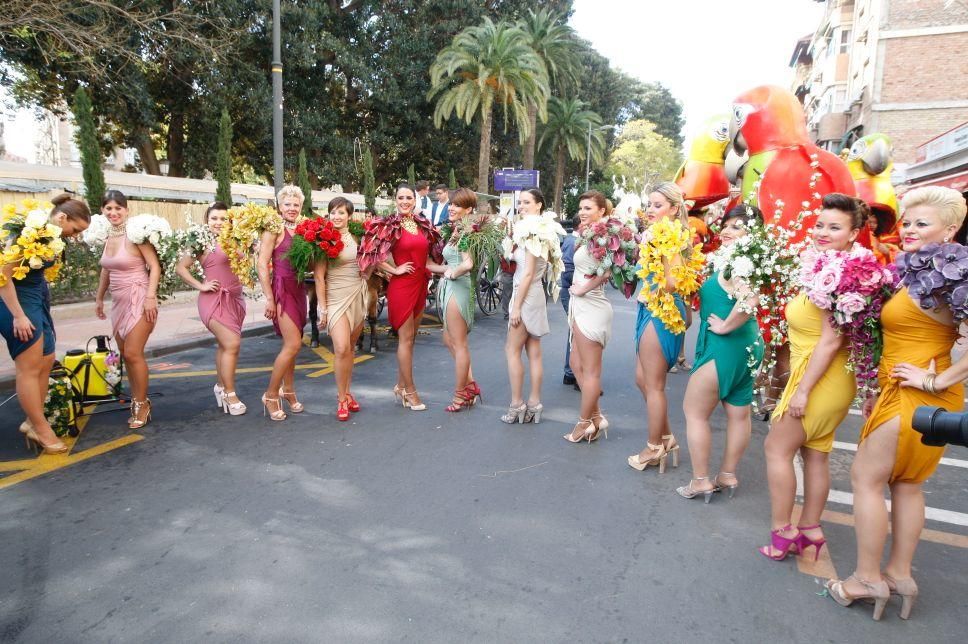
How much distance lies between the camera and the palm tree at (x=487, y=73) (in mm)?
24125

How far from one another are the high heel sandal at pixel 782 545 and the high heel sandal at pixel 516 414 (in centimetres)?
250

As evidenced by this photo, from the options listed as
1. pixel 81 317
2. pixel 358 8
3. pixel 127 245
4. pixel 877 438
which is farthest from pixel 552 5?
pixel 877 438

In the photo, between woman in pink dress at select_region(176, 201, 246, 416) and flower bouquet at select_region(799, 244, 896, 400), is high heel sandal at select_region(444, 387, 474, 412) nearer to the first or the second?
woman in pink dress at select_region(176, 201, 246, 416)

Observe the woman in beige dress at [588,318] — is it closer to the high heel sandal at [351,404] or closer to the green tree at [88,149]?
the high heel sandal at [351,404]

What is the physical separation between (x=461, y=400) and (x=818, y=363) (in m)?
3.46

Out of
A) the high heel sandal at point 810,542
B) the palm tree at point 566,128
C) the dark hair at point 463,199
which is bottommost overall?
the high heel sandal at point 810,542

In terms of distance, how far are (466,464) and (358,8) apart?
2643cm

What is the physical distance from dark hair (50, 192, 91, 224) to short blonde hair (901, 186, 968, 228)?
516cm

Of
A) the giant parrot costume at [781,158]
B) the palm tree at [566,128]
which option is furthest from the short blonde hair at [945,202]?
the palm tree at [566,128]

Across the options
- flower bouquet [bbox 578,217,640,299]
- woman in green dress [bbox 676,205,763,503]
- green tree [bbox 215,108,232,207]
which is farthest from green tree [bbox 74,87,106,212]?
woman in green dress [bbox 676,205,763,503]

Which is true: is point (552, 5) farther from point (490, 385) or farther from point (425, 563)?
point (425, 563)

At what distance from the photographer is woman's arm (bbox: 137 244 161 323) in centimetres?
512

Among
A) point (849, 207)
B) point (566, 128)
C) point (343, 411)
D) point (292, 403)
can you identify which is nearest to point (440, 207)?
point (292, 403)

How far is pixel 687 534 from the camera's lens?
362cm
